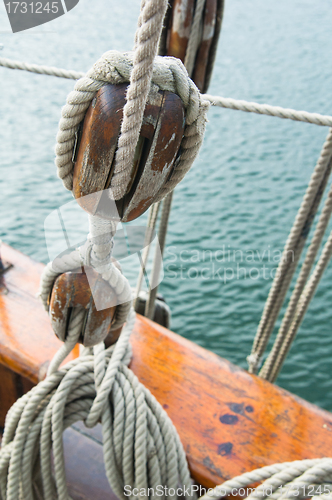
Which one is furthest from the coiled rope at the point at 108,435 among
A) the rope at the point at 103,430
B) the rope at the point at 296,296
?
the rope at the point at 296,296

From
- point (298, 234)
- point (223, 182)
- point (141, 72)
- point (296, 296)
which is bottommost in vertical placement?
point (223, 182)

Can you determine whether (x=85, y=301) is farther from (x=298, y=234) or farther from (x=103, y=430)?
(x=298, y=234)

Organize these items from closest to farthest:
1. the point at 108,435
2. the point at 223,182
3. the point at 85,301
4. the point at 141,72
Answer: the point at 141,72 → the point at 85,301 → the point at 108,435 → the point at 223,182

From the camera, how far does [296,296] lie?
1439 mm

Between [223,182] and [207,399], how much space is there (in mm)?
3929

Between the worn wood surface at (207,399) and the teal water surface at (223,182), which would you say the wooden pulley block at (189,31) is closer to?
the teal water surface at (223,182)

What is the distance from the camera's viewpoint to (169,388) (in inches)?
44.9

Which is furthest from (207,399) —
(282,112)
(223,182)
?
(223,182)

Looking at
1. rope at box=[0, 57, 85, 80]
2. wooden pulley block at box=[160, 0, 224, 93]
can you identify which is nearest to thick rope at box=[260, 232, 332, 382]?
wooden pulley block at box=[160, 0, 224, 93]

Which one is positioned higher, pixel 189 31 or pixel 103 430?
pixel 189 31

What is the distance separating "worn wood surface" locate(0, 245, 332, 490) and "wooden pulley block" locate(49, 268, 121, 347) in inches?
15.8

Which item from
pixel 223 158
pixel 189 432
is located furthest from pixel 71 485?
pixel 223 158

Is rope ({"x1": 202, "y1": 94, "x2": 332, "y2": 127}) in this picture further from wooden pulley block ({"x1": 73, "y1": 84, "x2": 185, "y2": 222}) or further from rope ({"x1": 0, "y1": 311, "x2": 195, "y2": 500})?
rope ({"x1": 0, "y1": 311, "x2": 195, "y2": 500})

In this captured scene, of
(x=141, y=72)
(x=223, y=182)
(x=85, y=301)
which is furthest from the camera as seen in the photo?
(x=223, y=182)
